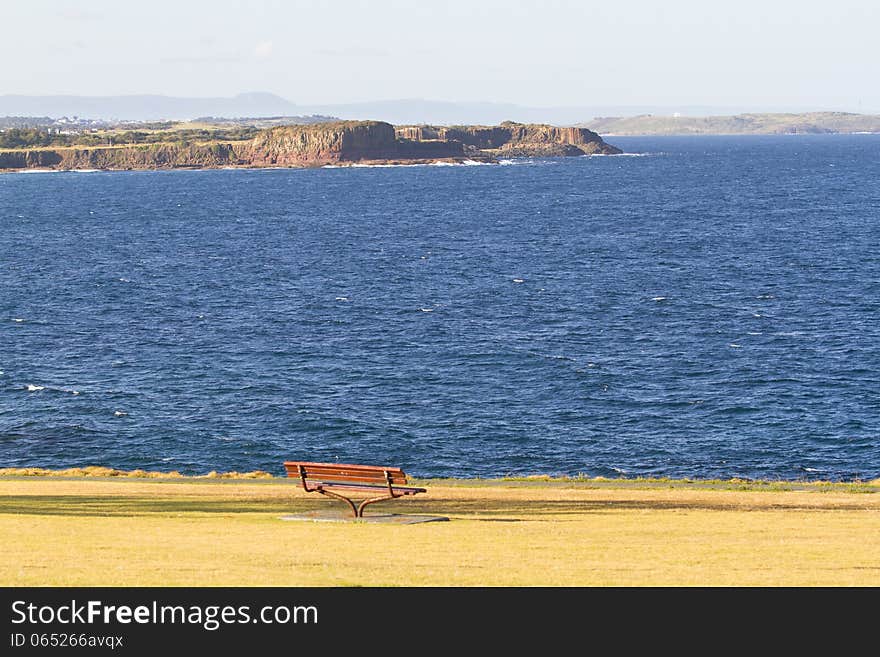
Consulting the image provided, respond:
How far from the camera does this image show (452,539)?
21203 mm

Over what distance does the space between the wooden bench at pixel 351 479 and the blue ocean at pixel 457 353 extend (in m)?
18.2

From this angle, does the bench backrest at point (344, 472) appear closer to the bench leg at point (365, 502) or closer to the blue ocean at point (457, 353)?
the bench leg at point (365, 502)

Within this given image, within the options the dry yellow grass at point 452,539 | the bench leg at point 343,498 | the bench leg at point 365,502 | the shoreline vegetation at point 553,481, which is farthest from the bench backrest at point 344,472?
the shoreline vegetation at point 553,481

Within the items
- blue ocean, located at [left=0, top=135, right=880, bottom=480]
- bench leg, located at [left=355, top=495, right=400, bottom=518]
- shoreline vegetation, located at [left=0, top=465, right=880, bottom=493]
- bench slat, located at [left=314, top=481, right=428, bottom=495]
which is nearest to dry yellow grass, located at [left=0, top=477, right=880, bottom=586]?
bench slat, located at [left=314, top=481, right=428, bottom=495]

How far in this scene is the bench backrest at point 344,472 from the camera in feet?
78.5

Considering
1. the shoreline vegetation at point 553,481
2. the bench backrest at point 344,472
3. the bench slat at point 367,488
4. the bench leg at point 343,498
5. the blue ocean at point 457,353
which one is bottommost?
the blue ocean at point 457,353

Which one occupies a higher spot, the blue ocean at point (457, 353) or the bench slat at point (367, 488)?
the bench slat at point (367, 488)

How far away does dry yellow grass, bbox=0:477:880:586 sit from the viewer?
16984 mm

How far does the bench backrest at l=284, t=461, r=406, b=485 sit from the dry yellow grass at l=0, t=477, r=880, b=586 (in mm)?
1251

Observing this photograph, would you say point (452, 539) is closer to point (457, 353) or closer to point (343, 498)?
point (343, 498)

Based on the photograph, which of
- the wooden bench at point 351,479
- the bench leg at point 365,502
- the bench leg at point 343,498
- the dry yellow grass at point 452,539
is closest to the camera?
the dry yellow grass at point 452,539

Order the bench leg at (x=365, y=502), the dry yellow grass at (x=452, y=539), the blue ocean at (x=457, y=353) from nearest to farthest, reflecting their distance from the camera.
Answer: the dry yellow grass at (x=452, y=539) → the bench leg at (x=365, y=502) → the blue ocean at (x=457, y=353)

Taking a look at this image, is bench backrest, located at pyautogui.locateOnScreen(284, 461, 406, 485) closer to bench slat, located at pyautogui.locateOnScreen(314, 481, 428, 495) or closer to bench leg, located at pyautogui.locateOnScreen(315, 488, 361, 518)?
bench slat, located at pyautogui.locateOnScreen(314, 481, 428, 495)
